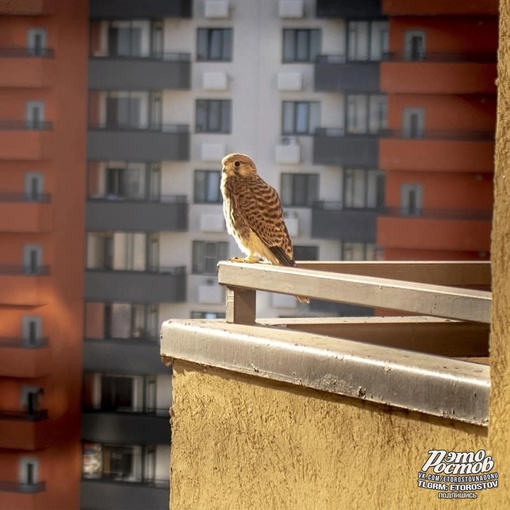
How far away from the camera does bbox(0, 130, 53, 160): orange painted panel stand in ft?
10.4

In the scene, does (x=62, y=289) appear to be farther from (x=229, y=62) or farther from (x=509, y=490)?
(x=509, y=490)

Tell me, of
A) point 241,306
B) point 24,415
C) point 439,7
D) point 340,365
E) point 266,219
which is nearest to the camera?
point 340,365

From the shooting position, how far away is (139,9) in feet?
Result: 10.5

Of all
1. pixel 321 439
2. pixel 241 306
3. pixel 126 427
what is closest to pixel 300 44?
pixel 126 427

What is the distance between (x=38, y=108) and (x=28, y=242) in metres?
0.39

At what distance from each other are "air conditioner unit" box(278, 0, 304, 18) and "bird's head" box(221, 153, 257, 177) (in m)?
1.20

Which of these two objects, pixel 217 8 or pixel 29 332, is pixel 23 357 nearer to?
pixel 29 332

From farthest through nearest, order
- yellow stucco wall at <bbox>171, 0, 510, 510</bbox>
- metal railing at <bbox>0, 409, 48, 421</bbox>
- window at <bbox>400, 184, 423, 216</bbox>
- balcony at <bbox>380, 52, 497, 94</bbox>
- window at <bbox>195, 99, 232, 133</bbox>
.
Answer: metal railing at <bbox>0, 409, 48, 421</bbox>, window at <bbox>195, 99, 232, 133</bbox>, window at <bbox>400, 184, 423, 216</bbox>, balcony at <bbox>380, 52, 497, 94</bbox>, yellow stucco wall at <bbox>171, 0, 510, 510</bbox>

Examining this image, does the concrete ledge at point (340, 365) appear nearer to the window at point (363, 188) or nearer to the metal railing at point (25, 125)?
the window at point (363, 188)

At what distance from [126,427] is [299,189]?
96cm

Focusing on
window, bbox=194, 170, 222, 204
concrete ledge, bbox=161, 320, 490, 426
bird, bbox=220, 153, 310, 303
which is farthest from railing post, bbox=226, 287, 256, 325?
window, bbox=194, 170, 222, 204

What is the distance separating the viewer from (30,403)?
11.1 ft

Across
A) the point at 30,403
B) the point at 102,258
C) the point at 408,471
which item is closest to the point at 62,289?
the point at 102,258

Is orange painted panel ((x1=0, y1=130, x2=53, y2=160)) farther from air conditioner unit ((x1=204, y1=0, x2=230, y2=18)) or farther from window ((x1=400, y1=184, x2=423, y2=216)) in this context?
window ((x1=400, y1=184, x2=423, y2=216))
